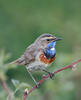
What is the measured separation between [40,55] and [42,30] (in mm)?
3893

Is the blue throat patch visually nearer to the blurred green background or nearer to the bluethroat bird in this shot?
the bluethroat bird

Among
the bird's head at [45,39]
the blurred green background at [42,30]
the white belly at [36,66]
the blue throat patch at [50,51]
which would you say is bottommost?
the blurred green background at [42,30]

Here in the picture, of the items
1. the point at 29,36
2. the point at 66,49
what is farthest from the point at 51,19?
the point at 66,49

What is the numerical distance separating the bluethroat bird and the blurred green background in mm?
543

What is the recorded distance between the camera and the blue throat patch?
5.42 m

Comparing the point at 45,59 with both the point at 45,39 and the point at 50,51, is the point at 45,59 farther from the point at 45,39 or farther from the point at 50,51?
the point at 45,39

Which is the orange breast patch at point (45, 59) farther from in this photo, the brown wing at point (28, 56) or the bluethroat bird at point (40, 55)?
the brown wing at point (28, 56)

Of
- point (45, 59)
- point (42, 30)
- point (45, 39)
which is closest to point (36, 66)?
point (45, 59)

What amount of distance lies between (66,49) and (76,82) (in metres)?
2.87

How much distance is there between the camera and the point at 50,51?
547 cm

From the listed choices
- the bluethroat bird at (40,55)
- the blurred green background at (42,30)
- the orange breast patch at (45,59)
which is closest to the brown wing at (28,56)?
the bluethroat bird at (40,55)

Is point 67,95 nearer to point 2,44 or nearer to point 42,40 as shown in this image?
point 42,40

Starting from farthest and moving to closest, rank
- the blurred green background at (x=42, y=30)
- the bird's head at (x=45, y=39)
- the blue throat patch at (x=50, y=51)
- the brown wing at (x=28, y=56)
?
the blurred green background at (x=42, y=30) → the brown wing at (x=28, y=56) → the blue throat patch at (x=50, y=51) → the bird's head at (x=45, y=39)

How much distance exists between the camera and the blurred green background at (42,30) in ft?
20.0
